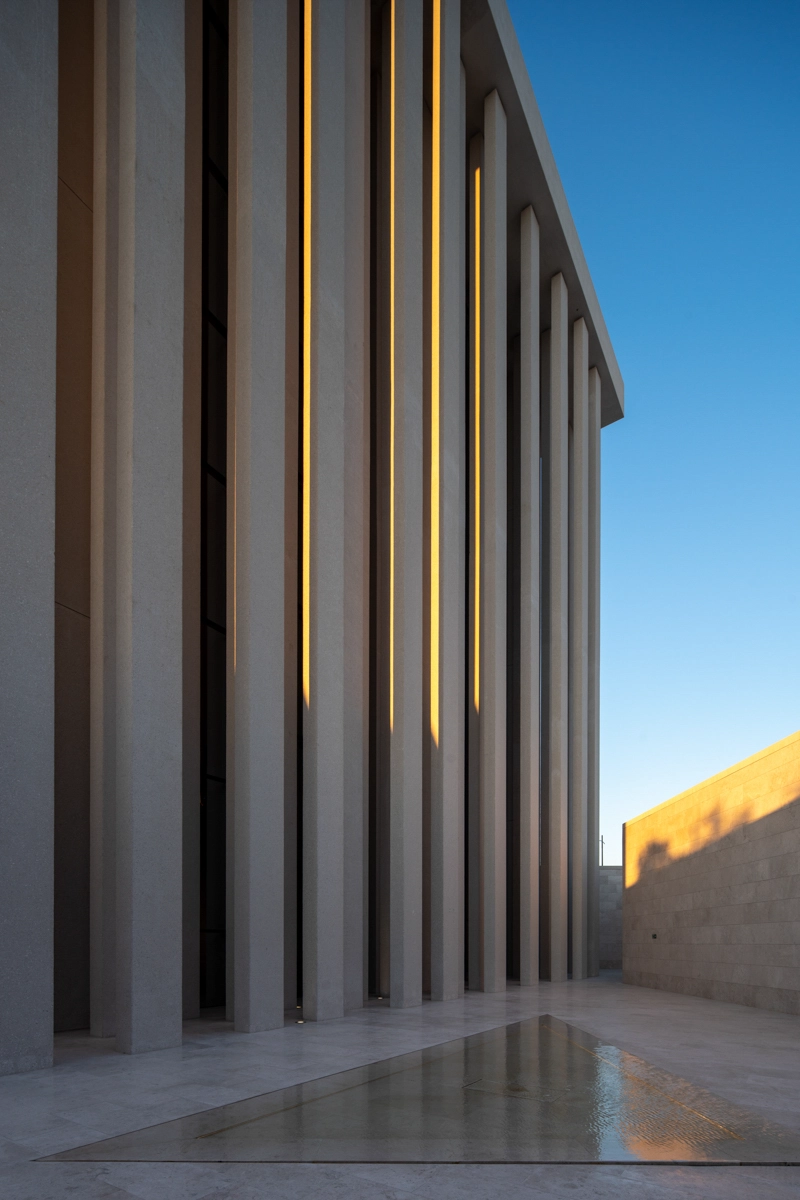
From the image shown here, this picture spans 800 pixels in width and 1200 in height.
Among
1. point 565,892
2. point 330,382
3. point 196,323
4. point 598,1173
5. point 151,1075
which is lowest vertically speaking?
point 565,892

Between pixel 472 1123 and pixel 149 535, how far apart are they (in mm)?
5445

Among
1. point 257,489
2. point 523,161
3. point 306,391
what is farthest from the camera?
point 523,161

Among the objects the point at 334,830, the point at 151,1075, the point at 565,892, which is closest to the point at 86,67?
the point at 334,830

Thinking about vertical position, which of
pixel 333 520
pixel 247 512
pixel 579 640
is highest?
pixel 333 520

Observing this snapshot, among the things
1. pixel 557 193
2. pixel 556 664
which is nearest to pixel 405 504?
pixel 556 664

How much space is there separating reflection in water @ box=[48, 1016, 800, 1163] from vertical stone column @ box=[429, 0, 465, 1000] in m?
7.15

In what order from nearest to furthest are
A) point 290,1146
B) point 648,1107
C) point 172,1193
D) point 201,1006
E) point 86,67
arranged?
point 172,1193 → point 290,1146 → point 648,1107 → point 86,67 → point 201,1006

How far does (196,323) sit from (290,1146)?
995cm

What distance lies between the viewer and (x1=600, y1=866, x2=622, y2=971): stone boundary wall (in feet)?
122

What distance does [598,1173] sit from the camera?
5.01 metres

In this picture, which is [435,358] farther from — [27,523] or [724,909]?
[724,909]

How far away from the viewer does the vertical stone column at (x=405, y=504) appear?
14016mm

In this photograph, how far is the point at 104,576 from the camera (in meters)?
9.23

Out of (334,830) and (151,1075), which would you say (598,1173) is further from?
(334,830)
